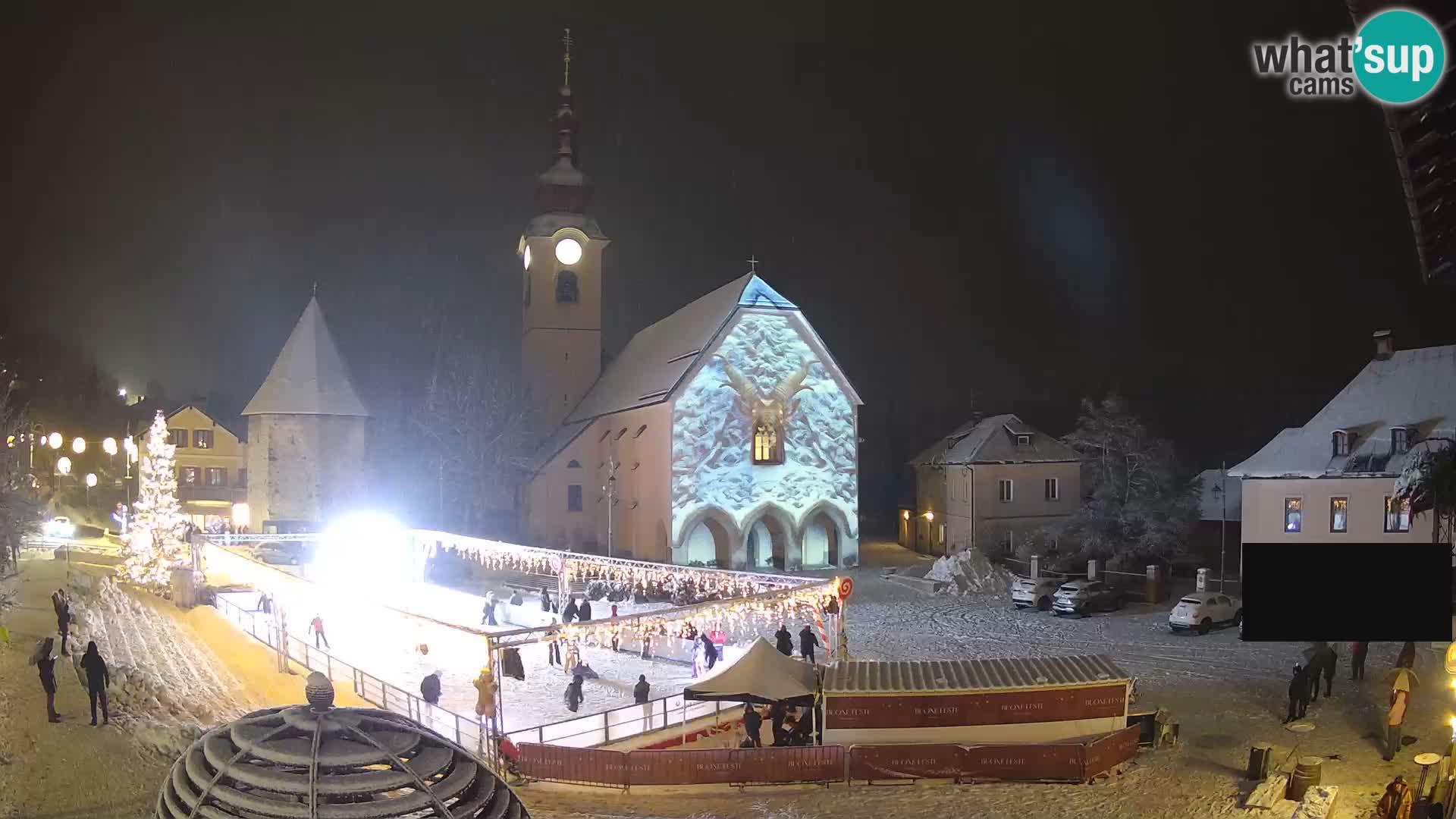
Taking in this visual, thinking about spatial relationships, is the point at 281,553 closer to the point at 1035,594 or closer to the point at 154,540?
the point at 154,540

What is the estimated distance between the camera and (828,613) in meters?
22.6

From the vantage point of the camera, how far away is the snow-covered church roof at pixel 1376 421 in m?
30.0

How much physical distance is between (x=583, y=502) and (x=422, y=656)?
899 inches

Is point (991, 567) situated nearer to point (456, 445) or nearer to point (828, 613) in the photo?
point (828, 613)

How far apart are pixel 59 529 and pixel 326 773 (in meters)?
52.1

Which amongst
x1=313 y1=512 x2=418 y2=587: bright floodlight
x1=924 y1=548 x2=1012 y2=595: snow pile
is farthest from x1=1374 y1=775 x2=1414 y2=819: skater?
x1=313 y1=512 x2=418 y2=587: bright floodlight

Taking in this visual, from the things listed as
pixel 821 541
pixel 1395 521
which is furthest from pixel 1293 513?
pixel 821 541

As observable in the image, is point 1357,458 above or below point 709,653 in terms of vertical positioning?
above

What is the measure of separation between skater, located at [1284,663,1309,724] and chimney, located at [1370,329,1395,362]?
66.5 ft

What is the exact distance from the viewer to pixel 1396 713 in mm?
14844

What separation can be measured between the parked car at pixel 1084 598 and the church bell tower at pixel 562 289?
29.5 meters

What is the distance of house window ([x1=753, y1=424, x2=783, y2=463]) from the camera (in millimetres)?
39844

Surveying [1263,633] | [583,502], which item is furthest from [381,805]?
[583,502]
